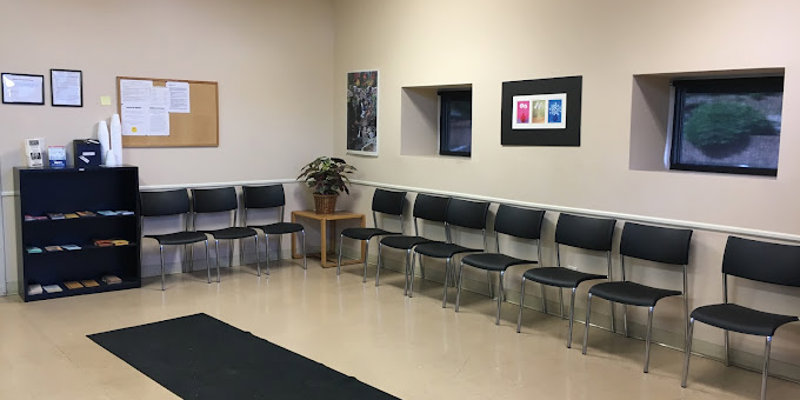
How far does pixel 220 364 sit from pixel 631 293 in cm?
265

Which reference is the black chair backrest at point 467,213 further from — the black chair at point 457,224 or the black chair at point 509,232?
the black chair at point 509,232

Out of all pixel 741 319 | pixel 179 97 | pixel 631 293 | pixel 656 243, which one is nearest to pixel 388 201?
pixel 179 97

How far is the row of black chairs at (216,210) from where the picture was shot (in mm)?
6430

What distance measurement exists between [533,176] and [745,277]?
1.87 meters

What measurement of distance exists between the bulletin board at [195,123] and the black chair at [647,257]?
13.5 ft

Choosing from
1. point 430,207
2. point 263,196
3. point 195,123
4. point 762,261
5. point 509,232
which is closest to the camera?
point 762,261

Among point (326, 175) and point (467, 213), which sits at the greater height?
point (326, 175)

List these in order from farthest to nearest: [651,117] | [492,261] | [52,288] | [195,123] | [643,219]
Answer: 1. [195,123]
2. [52,288]
3. [492,261]
4. [651,117]
5. [643,219]

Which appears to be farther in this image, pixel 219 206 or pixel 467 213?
pixel 219 206

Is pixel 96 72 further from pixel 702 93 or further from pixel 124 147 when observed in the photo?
pixel 702 93

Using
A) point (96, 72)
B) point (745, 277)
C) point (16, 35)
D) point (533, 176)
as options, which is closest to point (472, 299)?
point (533, 176)

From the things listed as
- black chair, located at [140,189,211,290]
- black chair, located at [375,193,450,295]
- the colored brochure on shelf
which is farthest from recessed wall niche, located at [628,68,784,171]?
the colored brochure on shelf

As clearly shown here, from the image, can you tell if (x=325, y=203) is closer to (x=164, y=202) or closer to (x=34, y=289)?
(x=164, y=202)

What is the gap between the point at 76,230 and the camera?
620 centimetres
